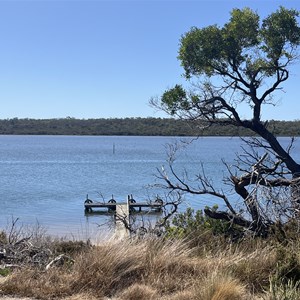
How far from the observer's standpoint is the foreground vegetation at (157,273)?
602 cm

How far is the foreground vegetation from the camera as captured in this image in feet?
19.8

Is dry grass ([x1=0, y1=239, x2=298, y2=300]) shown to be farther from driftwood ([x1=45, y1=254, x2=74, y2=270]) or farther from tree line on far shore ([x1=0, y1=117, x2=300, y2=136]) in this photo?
tree line on far shore ([x1=0, y1=117, x2=300, y2=136])

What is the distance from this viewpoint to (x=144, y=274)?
6.61m

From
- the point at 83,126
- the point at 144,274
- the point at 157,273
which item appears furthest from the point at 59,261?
the point at 83,126

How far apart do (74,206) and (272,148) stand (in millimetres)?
22325

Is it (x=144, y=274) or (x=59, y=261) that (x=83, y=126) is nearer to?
(x=59, y=261)

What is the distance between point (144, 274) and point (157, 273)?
16 cm

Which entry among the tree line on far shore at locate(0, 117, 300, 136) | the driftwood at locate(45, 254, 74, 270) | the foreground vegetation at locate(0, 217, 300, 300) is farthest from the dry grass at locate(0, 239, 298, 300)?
the tree line on far shore at locate(0, 117, 300, 136)

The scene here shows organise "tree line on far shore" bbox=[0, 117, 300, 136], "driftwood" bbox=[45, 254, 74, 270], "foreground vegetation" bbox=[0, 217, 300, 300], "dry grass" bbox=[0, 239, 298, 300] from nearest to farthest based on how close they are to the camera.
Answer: "foreground vegetation" bbox=[0, 217, 300, 300], "dry grass" bbox=[0, 239, 298, 300], "driftwood" bbox=[45, 254, 74, 270], "tree line on far shore" bbox=[0, 117, 300, 136]

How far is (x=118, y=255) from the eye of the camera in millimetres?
6684

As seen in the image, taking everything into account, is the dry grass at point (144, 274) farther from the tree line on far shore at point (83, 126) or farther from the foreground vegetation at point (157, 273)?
the tree line on far shore at point (83, 126)

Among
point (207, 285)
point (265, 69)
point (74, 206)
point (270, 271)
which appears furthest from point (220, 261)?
point (74, 206)

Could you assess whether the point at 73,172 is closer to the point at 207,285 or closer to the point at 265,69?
the point at 265,69

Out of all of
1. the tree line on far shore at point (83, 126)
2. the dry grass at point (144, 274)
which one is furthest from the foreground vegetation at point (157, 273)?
the tree line on far shore at point (83, 126)
